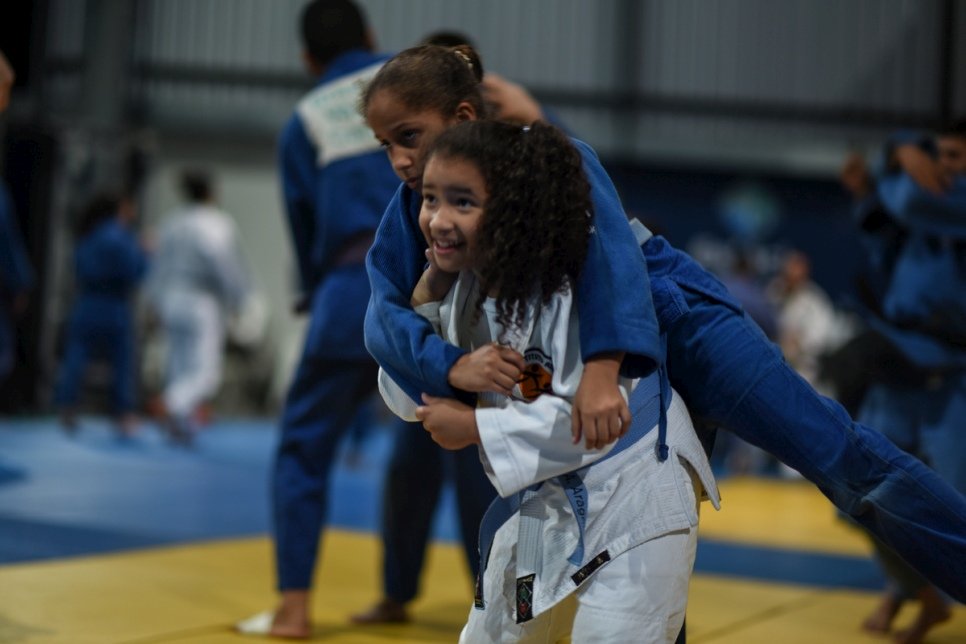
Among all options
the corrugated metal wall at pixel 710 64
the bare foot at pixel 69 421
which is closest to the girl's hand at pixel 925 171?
the bare foot at pixel 69 421

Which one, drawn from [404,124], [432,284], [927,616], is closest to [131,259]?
[927,616]

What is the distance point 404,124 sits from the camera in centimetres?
211

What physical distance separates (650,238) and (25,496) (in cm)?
427

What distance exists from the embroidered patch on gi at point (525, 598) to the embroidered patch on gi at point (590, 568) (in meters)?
0.07

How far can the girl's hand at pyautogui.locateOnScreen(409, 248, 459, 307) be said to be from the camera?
1.96 m

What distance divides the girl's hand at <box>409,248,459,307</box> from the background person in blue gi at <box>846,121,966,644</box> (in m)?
1.89

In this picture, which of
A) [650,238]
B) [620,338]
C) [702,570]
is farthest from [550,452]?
[702,570]

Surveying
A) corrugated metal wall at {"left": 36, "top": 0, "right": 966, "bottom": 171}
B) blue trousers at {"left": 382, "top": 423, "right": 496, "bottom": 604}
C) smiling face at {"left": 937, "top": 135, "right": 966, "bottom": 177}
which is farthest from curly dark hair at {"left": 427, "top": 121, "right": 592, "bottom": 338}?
corrugated metal wall at {"left": 36, "top": 0, "right": 966, "bottom": 171}

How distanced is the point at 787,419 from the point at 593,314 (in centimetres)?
48

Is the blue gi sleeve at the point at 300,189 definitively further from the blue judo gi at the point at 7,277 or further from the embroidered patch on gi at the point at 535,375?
the blue judo gi at the point at 7,277

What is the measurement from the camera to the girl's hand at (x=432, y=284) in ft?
6.42

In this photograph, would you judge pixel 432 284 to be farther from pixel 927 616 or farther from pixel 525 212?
pixel 927 616

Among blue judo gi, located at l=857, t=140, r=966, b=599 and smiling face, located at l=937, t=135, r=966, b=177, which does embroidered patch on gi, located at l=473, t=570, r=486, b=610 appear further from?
smiling face, located at l=937, t=135, r=966, b=177

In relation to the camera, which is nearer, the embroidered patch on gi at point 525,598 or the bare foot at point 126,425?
the embroidered patch on gi at point 525,598
